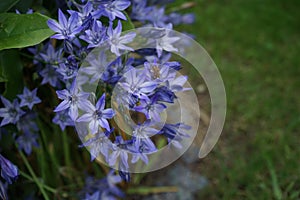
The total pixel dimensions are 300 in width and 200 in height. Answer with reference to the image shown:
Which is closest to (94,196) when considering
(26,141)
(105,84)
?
(26,141)

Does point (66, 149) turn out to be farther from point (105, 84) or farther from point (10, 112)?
point (105, 84)

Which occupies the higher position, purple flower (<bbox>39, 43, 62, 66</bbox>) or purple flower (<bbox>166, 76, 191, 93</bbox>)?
purple flower (<bbox>39, 43, 62, 66</bbox>)

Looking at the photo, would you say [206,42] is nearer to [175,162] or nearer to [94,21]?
[175,162]

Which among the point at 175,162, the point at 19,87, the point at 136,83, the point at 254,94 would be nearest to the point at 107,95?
the point at 136,83

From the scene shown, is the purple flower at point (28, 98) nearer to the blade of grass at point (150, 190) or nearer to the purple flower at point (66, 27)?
the purple flower at point (66, 27)

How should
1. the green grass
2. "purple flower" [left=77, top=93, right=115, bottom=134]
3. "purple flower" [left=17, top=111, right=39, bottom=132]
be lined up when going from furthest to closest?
the green grass → "purple flower" [left=17, top=111, right=39, bottom=132] → "purple flower" [left=77, top=93, right=115, bottom=134]

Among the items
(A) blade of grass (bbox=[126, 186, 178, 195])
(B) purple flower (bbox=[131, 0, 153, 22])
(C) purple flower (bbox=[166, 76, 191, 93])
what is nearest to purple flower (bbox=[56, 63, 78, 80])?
(C) purple flower (bbox=[166, 76, 191, 93])

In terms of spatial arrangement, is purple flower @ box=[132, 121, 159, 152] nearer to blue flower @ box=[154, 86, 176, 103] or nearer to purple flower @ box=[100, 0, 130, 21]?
blue flower @ box=[154, 86, 176, 103]
